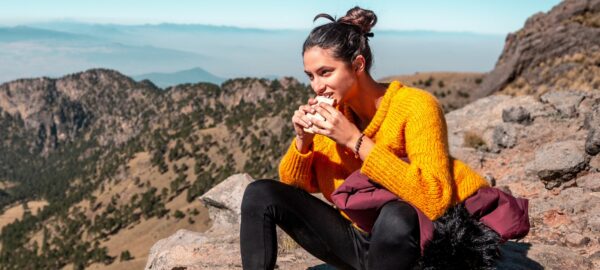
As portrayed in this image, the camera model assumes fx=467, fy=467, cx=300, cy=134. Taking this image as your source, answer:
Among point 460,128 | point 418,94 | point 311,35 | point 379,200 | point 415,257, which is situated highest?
point 311,35

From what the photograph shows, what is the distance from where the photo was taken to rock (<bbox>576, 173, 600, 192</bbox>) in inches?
340

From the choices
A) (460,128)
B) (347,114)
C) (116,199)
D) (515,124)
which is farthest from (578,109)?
(116,199)

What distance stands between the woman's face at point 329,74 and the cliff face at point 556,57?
28.3 meters

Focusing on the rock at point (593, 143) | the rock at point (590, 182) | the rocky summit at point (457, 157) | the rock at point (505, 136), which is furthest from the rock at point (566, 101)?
the rock at point (590, 182)

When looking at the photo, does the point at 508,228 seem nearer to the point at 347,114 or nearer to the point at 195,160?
the point at 347,114

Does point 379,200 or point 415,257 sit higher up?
point 379,200

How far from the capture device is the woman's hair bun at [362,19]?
4082 mm

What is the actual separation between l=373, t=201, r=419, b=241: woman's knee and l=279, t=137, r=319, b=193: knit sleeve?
3.96ft

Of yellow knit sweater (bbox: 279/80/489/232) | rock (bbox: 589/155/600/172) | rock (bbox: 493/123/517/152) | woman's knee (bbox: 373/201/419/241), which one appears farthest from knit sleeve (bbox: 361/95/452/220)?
rock (bbox: 493/123/517/152)

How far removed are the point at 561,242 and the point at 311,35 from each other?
5.25 metres

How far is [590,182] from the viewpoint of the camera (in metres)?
8.85

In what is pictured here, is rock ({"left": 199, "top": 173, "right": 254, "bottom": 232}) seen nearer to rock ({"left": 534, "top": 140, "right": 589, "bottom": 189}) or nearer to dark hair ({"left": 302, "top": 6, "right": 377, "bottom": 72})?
rock ({"left": 534, "top": 140, "right": 589, "bottom": 189})

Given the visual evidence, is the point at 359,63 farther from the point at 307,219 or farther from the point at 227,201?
the point at 227,201

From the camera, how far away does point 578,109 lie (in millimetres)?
14211
